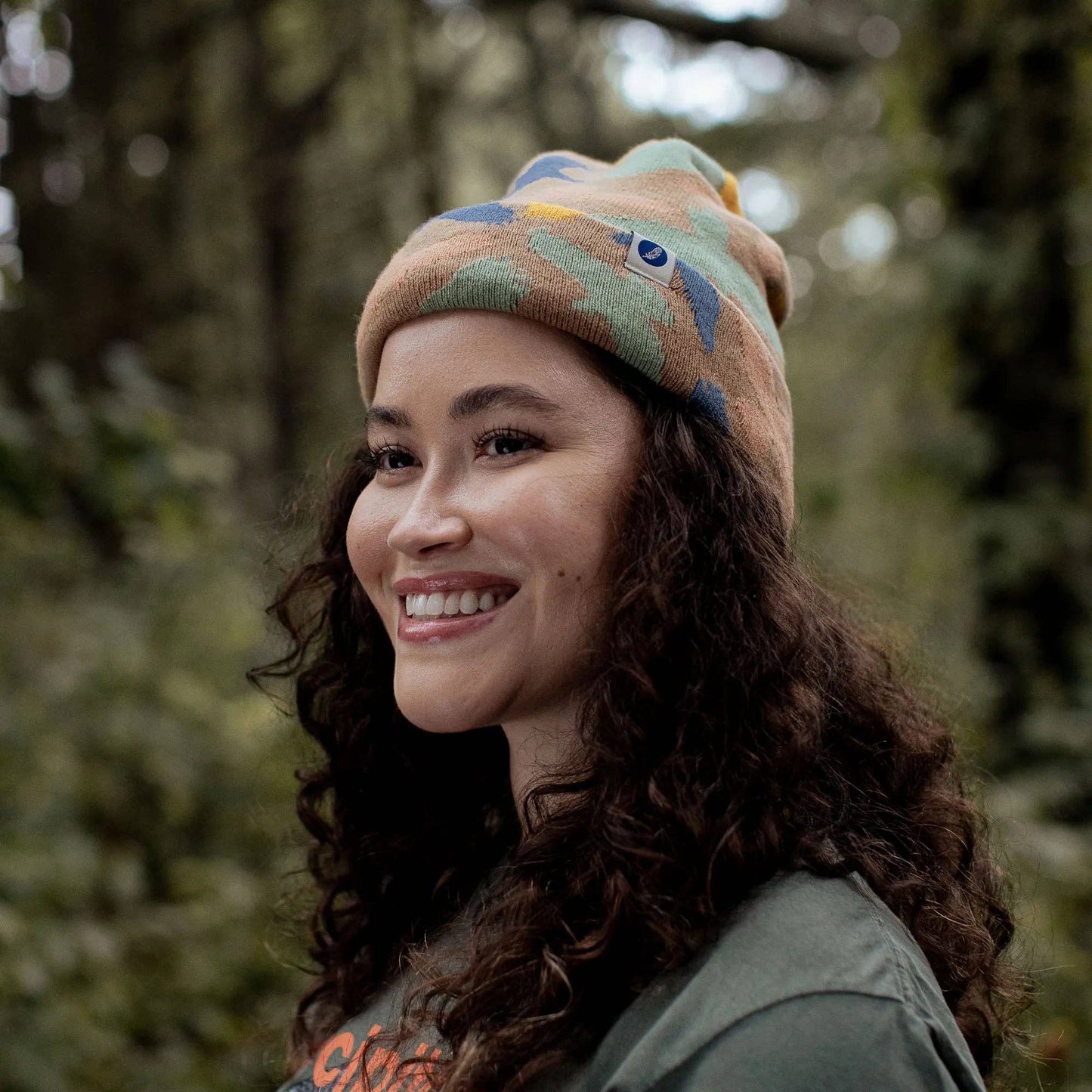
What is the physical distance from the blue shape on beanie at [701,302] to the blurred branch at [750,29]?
5595 millimetres

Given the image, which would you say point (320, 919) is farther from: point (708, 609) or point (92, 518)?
point (92, 518)

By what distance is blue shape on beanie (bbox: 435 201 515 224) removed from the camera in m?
1.63

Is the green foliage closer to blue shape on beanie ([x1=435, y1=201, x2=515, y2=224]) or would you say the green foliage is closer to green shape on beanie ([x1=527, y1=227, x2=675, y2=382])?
blue shape on beanie ([x1=435, y1=201, x2=515, y2=224])

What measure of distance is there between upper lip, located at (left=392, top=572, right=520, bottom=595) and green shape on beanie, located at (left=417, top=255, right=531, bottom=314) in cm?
34

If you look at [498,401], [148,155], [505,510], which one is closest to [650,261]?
[498,401]

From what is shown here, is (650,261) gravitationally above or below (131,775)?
above

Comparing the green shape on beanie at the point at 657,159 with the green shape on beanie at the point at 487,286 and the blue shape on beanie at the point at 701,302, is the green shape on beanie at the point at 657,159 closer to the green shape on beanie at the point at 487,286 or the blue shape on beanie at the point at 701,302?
the blue shape on beanie at the point at 701,302

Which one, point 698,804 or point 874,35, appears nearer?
point 698,804

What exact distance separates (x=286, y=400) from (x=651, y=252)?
7.17 meters

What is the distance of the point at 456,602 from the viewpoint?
1590mm

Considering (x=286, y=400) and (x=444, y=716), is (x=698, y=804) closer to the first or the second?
(x=444, y=716)

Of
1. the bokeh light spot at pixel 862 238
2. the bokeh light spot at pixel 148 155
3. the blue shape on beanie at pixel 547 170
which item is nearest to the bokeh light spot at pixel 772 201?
the bokeh light spot at pixel 862 238

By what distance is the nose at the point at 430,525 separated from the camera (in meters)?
1.55

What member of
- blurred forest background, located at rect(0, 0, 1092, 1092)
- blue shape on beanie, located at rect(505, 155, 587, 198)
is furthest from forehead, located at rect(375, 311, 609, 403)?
blurred forest background, located at rect(0, 0, 1092, 1092)
